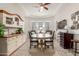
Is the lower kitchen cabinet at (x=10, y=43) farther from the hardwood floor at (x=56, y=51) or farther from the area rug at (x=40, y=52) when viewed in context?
the area rug at (x=40, y=52)

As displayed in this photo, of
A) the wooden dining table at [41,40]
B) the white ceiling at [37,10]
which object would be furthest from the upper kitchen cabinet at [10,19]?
the wooden dining table at [41,40]

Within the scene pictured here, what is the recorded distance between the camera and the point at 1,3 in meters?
3.36

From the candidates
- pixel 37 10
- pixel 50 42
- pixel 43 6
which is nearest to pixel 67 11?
pixel 43 6

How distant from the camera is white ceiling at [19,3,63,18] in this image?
3385mm

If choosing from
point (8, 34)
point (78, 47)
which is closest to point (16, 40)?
point (8, 34)

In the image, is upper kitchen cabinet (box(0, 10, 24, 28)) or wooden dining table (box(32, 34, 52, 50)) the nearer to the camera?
upper kitchen cabinet (box(0, 10, 24, 28))

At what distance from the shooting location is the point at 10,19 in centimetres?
344

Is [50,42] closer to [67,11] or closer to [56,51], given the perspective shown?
[56,51]

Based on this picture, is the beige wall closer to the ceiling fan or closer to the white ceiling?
the white ceiling

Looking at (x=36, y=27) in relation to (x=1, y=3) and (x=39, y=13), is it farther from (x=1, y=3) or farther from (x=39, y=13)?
(x=1, y=3)

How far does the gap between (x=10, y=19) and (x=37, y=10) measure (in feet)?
2.10

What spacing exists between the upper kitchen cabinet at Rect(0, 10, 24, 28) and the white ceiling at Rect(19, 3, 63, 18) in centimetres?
23

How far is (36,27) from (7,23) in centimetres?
65

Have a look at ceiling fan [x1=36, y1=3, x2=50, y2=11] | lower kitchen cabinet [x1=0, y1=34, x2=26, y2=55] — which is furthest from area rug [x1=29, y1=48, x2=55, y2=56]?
ceiling fan [x1=36, y1=3, x2=50, y2=11]
